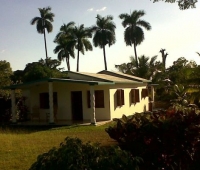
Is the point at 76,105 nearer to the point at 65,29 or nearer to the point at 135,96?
the point at 135,96

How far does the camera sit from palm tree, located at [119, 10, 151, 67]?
159ft

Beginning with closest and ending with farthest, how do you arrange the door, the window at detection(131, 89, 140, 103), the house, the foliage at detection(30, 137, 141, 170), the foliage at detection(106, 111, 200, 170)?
the foliage at detection(30, 137, 141, 170), the foliage at detection(106, 111, 200, 170), the house, the door, the window at detection(131, 89, 140, 103)

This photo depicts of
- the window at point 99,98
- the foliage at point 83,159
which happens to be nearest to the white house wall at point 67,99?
the window at point 99,98

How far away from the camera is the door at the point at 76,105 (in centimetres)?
2055

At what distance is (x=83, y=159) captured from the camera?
170 inches

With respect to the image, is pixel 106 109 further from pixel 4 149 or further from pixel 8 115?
pixel 4 149

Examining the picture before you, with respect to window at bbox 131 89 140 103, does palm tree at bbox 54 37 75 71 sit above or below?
above

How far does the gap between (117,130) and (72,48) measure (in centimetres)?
4381

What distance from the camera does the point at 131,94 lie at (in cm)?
2397

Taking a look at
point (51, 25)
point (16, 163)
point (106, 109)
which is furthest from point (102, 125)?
point (51, 25)

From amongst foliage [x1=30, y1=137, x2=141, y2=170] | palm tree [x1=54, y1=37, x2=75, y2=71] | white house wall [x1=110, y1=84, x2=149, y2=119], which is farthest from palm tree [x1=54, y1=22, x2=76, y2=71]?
foliage [x1=30, y1=137, x2=141, y2=170]

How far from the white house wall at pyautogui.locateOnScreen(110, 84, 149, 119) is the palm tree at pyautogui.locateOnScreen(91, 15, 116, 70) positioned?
841 inches

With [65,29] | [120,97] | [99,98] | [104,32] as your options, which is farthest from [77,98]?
[65,29]

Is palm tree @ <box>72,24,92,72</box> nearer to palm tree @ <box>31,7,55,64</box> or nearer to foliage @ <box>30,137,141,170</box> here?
palm tree @ <box>31,7,55,64</box>
